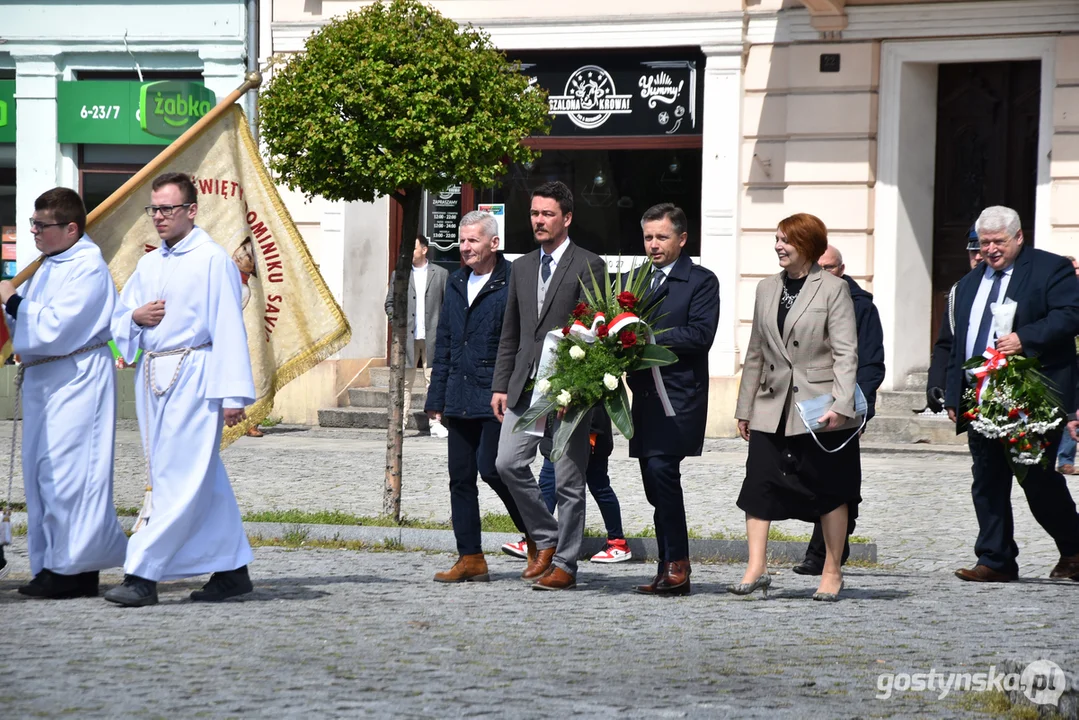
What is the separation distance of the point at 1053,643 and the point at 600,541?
3324 millimetres

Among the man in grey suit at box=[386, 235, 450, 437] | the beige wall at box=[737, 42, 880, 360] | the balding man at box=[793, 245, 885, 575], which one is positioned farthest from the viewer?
the man in grey suit at box=[386, 235, 450, 437]

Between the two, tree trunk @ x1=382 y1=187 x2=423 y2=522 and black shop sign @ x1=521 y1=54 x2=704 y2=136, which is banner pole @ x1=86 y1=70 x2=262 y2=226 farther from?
black shop sign @ x1=521 y1=54 x2=704 y2=136

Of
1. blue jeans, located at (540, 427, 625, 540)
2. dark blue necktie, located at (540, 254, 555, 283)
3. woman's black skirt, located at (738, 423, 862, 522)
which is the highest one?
dark blue necktie, located at (540, 254, 555, 283)

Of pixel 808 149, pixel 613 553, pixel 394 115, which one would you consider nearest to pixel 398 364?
pixel 394 115

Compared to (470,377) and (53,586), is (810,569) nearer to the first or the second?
(470,377)

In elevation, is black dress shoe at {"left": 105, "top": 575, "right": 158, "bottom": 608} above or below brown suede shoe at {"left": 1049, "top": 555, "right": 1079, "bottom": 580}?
above

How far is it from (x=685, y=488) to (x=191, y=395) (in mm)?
5659

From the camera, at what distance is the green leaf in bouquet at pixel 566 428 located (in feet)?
25.1

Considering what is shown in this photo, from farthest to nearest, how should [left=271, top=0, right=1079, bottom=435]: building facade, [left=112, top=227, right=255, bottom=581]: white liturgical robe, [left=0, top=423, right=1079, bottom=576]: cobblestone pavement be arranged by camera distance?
1. [left=271, top=0, right=1079, bottom=435]: building facade
2. [left=0, top=423, right=1079, bottom=576]: cobblestone pavement
3. [left=112, top=227, right=255, bottom=581]: white liturgical robe

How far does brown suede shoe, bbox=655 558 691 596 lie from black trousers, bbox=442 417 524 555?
0.95 metres

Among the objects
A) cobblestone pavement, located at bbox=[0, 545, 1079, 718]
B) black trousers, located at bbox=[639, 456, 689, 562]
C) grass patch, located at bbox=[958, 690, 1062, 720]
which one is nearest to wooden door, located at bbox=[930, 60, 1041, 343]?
cobblestone pavement, located at bbox=[0, 545, 1079, 718]

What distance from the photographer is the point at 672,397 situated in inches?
304

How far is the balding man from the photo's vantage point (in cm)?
827

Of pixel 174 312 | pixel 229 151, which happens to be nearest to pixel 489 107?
pixel 229 151
